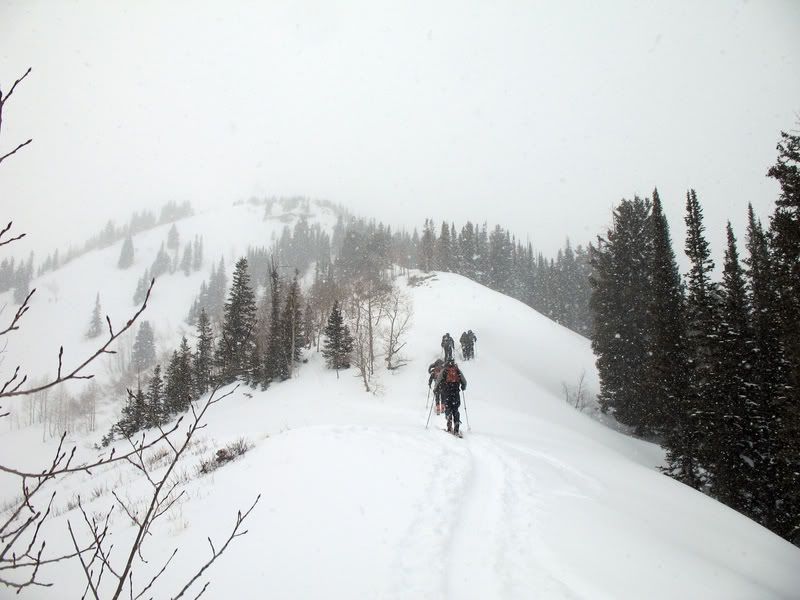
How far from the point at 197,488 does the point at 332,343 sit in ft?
94.3

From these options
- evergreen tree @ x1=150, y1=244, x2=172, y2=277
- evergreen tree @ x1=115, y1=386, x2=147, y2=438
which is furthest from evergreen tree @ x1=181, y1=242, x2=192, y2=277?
evergreen tree @ x1=115, y1=386, x2=147, y2=438

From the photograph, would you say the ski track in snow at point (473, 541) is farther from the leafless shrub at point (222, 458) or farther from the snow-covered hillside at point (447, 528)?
the leafless shrub at point (222, 458)

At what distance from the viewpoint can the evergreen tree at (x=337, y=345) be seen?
35.5 metres

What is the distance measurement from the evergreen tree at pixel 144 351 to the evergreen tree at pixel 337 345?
68.6 metres

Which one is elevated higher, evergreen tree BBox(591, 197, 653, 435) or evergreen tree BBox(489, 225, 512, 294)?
evergreen tree BBox(489, 225, 512, 294)

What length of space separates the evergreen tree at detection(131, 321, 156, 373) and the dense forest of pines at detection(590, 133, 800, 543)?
91.6 metres

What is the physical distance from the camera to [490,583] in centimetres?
465

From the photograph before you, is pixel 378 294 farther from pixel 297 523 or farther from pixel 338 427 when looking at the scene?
pixel 297 523

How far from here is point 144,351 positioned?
87.6m

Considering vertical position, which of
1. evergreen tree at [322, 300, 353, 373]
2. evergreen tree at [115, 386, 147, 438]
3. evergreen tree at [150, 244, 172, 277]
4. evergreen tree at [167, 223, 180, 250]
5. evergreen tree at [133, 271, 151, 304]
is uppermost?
evergreen tree at [167, 223, 180, 250]

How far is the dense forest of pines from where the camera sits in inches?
515

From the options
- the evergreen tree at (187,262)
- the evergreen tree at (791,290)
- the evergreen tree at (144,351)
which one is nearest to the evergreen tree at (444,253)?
the evergreen tree at (144,351)

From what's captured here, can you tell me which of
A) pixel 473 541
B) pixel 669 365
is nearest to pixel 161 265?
pixel 669 365

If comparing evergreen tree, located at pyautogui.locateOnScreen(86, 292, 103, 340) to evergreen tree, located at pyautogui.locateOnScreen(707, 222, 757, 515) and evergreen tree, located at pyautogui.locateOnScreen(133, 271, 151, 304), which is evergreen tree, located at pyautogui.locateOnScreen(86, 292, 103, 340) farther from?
evergreen tree, located at pyautogui.locateOnScreen(707, 222, 757, 515)
